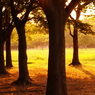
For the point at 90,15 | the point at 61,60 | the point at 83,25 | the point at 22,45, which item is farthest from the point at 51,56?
the point at 90,15

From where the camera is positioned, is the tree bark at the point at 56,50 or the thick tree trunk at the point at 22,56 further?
the thick tree trunk at the point at 22,56

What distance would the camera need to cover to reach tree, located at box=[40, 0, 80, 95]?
8945 millimetres

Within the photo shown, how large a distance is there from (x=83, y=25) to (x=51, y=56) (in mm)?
10463

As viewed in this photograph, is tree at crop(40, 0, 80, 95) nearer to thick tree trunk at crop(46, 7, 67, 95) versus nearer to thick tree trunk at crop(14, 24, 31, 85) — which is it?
thick tree trunk at crop(46, 7, 67, 95)

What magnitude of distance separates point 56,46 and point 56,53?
0.28 m

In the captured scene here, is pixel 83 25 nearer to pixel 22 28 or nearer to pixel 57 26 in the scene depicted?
pixel 22 28

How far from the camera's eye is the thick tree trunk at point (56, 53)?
9016 mm

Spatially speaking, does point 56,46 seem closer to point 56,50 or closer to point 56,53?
point 56,50

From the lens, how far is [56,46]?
907 centimetres

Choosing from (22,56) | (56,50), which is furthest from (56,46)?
(22,56)

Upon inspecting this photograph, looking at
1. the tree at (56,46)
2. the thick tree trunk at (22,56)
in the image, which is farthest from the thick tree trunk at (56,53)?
the thick tree trunk at (22,56)

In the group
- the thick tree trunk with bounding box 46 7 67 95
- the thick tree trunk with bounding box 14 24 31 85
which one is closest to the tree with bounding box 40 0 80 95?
the thick tree trunk with bounding box 46 7 67 95

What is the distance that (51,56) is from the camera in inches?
360

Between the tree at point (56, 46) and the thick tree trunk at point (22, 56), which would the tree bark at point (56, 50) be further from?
the thick tree trunk at point (22, 56)
